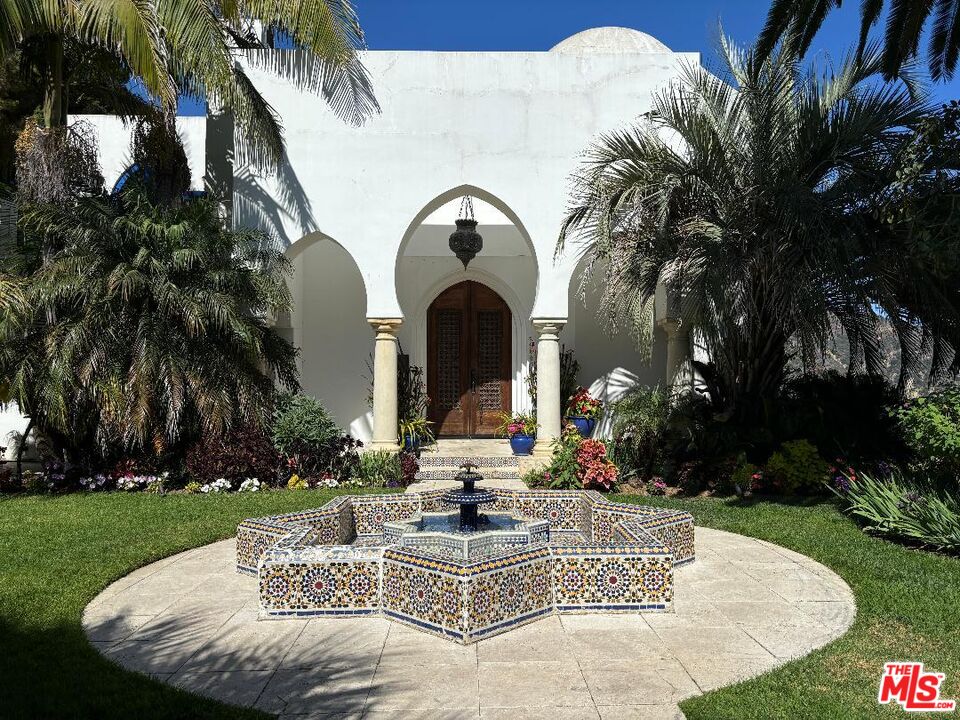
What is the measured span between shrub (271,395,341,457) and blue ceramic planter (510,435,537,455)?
3232 mm

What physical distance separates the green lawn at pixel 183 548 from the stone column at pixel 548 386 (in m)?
2.39

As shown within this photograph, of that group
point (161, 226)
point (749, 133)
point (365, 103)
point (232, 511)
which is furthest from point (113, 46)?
point (749, 133)

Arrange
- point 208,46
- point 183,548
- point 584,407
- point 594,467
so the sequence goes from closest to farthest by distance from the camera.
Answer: point 183,548 < point 208,46 < point 594,467 < point 584,407

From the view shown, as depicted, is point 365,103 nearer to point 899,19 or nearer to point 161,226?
point 161,226

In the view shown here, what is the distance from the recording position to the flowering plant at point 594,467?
35.3ft

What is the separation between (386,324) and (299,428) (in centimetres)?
216

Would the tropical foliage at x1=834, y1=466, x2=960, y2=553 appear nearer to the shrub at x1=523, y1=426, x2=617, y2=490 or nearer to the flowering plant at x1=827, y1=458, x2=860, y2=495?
the flowering plant at x1=827, y1=458, x2=860, y2=495

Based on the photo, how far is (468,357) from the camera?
16.0m

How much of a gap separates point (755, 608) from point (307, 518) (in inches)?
150

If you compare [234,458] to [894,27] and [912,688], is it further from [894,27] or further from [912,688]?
[894,27]

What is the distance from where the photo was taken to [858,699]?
386cm

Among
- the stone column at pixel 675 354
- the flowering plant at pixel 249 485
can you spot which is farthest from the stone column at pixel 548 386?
the flowering plant at pixel 249 485

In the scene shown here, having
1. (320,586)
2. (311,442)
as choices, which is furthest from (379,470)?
(320,586)

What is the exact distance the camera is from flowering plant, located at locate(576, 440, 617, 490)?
10.8 meters
